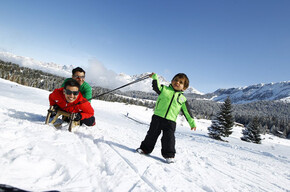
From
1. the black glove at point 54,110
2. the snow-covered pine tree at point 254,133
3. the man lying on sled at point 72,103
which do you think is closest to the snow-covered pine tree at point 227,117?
the snow-covered pine tree at point 254,133

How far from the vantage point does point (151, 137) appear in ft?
11.3

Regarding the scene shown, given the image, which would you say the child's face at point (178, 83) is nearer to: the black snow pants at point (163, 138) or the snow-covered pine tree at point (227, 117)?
the black snow pants at point (163, 138)

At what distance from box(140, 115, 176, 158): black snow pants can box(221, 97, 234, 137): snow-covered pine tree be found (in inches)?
1045

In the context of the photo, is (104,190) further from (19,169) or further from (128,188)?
(19,169)

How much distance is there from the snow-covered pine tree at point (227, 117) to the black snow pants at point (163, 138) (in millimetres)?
26550

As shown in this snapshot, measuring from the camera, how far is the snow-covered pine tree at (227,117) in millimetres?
26547

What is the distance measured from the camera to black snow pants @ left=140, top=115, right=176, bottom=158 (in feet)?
10.7

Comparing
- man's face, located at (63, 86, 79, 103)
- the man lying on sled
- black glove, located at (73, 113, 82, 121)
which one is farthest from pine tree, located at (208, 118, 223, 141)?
man's face, located at (63, 86, 79, 103)

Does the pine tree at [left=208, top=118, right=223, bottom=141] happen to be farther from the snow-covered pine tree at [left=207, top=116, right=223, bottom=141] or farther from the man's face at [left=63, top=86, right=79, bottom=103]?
the man's face at [left=63, top=86, right=79, bottom=103]

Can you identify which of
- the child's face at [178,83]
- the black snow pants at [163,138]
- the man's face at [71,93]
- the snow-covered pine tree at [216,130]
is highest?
the child's face at [178,83]

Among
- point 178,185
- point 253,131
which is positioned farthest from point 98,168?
point 253,131

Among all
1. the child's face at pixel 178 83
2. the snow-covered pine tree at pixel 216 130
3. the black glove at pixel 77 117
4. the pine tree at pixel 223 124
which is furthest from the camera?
the pine tree at pixel 223 124

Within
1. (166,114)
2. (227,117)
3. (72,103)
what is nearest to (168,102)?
(166,114)

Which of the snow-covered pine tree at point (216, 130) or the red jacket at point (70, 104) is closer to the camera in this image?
the red jacket at point (70, 104)
